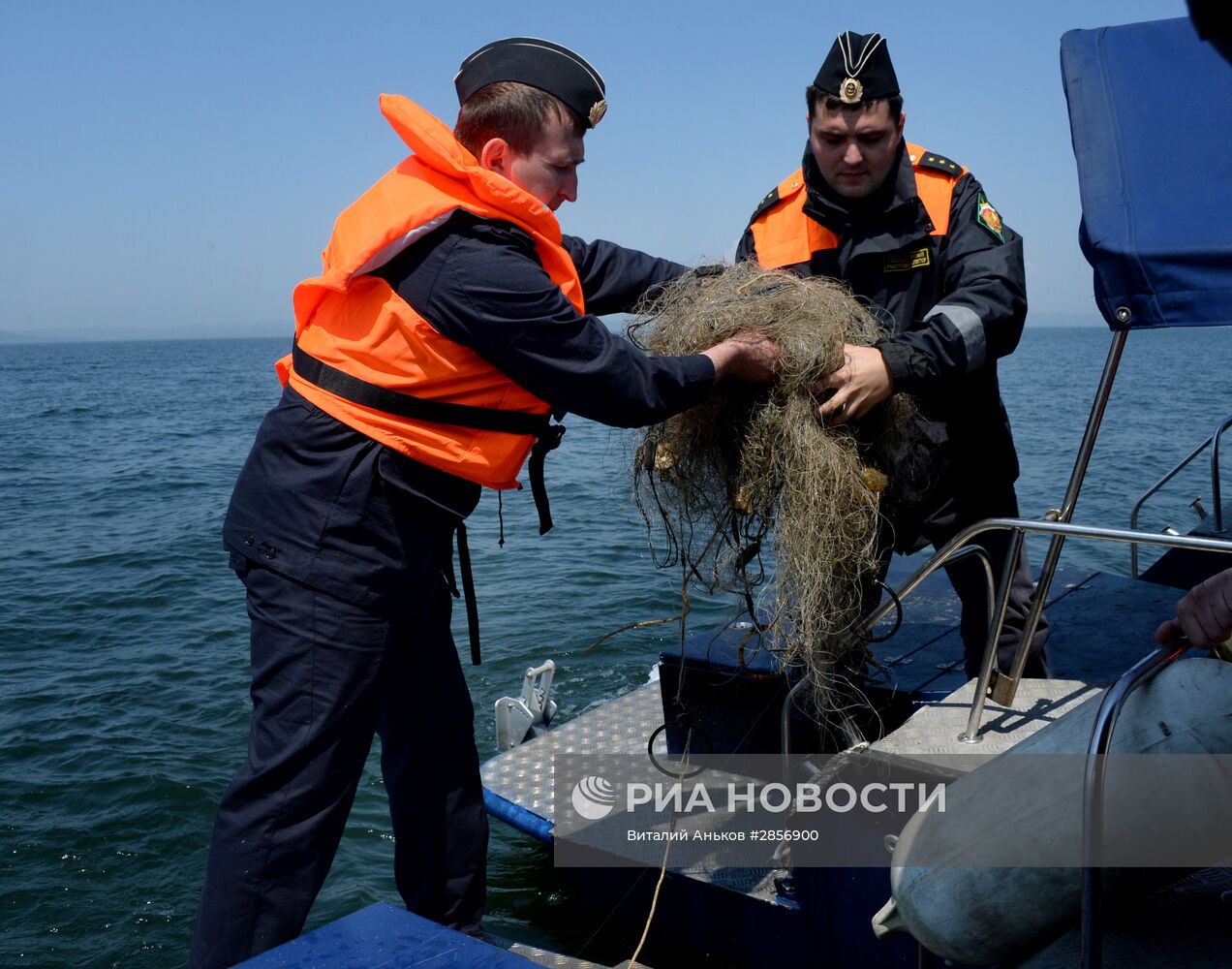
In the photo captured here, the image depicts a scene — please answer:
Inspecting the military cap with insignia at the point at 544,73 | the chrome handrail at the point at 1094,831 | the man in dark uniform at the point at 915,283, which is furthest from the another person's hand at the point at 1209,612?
the military cap with insignia at the point at 544,73

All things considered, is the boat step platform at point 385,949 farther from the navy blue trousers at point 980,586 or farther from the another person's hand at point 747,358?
the navy blue trousers at point 980,586

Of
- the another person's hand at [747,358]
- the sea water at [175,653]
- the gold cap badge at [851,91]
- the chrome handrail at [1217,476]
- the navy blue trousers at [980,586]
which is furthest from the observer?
the chrome handrail at [1217,476]

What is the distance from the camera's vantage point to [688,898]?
162 inches

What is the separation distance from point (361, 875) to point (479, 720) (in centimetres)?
167

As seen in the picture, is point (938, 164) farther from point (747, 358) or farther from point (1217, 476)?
point (1217, 476)

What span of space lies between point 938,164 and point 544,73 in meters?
1.42

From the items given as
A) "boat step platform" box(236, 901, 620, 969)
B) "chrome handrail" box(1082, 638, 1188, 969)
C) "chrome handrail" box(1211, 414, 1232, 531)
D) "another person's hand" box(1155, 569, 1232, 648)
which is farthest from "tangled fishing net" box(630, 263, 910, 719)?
"chrome handrail" box(1211, 414, 1232, 531)

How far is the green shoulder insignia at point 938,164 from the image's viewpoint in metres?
3.55

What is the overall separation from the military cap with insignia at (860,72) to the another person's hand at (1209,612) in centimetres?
183

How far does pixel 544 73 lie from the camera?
9.37ft

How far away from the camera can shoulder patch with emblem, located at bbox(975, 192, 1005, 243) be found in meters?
3.48

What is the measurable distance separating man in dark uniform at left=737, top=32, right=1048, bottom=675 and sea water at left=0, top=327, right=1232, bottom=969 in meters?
0.90

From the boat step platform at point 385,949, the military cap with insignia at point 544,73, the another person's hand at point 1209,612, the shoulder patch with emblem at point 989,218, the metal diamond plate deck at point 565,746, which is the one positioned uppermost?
the military cap with insignia at point 544,73

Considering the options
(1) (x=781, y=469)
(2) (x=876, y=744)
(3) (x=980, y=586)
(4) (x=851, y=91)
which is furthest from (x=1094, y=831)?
(4) (x=851, y=91)
